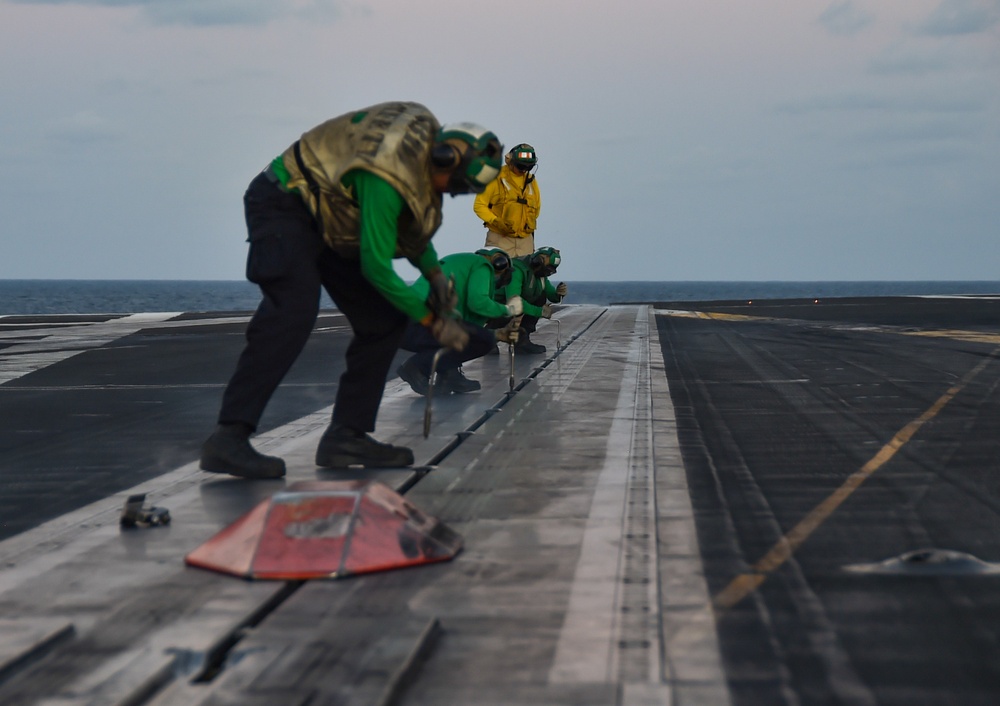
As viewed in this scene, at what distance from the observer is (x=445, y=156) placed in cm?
525

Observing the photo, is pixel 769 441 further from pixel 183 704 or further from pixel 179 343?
pixel 179 343

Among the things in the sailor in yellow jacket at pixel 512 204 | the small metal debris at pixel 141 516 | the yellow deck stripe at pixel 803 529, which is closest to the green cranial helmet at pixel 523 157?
the sailor in yellow jacket at pixel 512 204

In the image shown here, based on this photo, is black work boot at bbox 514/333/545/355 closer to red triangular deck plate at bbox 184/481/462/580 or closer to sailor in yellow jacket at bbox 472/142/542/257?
sailor in yellow jacket at bbox 472/142/542/257

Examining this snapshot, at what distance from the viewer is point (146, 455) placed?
23.3ft

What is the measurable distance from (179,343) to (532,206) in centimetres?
729

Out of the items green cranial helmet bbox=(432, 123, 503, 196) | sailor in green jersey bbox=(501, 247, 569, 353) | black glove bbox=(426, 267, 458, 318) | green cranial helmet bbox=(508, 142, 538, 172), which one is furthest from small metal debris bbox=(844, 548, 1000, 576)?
green cranial helmet bbox=(508, 142, 538, 172)

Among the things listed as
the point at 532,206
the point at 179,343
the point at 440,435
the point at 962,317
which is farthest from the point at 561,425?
the point at 962,317

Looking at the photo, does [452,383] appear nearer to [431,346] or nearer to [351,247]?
[431,346]

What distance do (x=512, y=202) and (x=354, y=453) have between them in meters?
8.43

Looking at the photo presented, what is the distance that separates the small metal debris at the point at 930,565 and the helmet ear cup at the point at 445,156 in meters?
2.41

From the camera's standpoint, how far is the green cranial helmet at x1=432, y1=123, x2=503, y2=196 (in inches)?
208

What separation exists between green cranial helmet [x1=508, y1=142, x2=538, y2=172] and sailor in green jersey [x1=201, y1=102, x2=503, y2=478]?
303 inches

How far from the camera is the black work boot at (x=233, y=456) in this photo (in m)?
5.68

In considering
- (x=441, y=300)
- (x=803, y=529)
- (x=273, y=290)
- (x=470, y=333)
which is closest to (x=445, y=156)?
(x=441, y=300)
